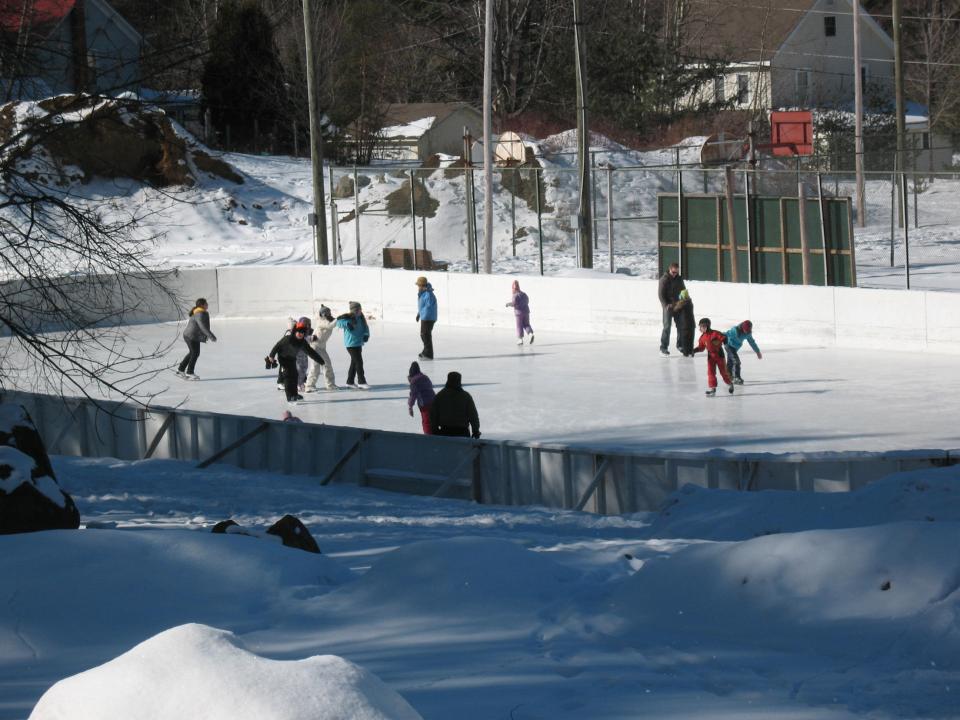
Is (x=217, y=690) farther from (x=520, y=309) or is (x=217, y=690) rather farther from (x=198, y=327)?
(x=520, y=309)

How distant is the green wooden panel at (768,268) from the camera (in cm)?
2759

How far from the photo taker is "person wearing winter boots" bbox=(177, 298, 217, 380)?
20.9 m

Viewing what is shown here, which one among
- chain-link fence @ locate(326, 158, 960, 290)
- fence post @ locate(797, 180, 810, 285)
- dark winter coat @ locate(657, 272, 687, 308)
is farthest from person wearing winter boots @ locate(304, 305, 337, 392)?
chain-link fence @ locate(326, 158, 960, 290)

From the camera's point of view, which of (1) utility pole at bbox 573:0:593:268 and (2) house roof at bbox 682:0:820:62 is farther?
(2) house roof at bbox 682:0:820:62

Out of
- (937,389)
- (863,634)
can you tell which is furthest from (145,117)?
(937,389)

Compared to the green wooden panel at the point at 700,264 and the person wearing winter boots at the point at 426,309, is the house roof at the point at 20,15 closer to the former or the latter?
the person wearing winter boots at the point at 426,309

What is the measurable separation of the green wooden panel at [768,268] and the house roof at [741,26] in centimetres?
3448

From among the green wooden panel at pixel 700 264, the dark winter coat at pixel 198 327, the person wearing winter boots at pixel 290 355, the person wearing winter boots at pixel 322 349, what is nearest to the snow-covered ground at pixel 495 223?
the green wooden panel at pixel 700 264

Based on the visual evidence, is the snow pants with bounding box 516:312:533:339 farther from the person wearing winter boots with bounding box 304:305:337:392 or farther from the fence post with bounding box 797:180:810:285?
the fence post with bounding box 797:180:810:285

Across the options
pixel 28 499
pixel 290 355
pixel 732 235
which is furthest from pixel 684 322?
pixel 28 499

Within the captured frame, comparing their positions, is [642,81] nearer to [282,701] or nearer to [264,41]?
[264,41]

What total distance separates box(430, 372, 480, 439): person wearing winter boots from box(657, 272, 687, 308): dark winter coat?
Answer: 351 inches

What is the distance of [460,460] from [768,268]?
16.3m

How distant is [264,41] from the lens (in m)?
44.9
